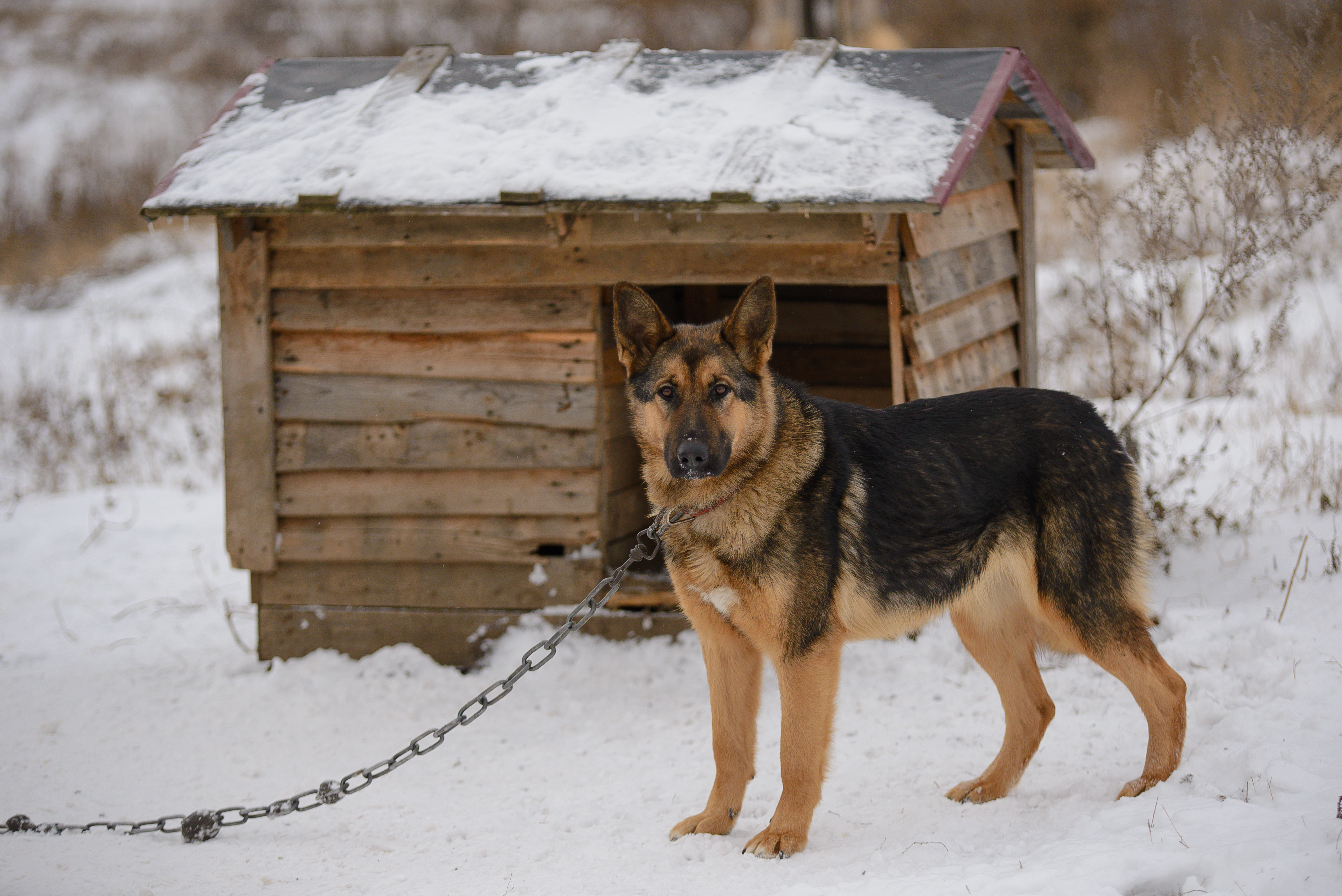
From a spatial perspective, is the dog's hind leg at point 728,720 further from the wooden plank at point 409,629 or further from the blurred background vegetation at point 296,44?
the blurred background vegetation at point 296,44

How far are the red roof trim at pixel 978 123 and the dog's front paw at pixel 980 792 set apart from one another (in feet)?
7.91

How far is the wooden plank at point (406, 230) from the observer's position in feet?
17.6

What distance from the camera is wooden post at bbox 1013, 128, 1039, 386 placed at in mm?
6301

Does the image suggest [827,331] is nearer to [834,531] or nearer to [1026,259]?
[1026,259]

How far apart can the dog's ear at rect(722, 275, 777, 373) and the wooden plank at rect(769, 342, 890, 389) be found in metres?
3.77

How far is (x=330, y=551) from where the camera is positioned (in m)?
5.85

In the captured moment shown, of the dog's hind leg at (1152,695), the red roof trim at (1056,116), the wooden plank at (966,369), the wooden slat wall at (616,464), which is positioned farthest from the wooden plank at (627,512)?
the red roof trim at (1056,116)

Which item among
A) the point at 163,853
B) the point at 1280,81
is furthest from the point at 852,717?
the point at 1280,81

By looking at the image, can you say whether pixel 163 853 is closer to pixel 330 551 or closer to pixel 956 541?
pixel 330 551

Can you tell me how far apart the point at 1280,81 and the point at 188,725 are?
679 cm

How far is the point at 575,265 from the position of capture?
543 centimetres

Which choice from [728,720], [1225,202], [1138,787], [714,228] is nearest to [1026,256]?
[1225,202]

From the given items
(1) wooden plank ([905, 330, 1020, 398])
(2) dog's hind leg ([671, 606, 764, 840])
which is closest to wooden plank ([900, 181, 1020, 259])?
(1) wooden plank ([905, 330, 1020, 398])

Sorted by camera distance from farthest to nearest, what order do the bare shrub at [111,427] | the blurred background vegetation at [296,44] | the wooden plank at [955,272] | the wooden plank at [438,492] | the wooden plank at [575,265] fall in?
the blurred background vegetation at [296,44], the bare shrub at [111,427], the wooden plank at [438,492], the wooden plank at [575,265], the wooden plank at [955,272]
